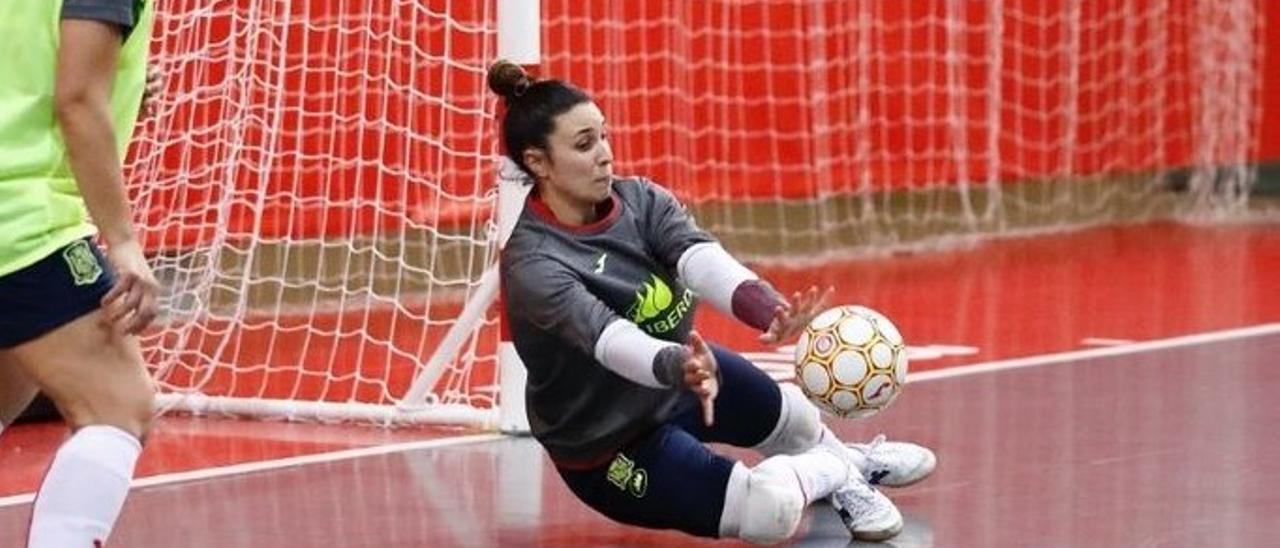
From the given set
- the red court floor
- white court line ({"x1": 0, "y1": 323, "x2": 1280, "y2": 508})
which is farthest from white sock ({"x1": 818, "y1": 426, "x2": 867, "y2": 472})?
white court line ({"x1": 0, "y1": 323, "x2": 1280, "y2": 508})

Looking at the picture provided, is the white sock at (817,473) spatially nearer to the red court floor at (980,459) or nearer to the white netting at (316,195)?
the red court floor at (980,459)

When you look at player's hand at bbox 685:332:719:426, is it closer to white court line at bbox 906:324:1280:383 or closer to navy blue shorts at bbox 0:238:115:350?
navy blue shorts at bbox 0:238:115:350

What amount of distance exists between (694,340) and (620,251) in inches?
26.5

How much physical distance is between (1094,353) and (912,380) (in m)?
0.80

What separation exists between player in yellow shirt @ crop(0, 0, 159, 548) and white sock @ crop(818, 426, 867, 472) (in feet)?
6.31

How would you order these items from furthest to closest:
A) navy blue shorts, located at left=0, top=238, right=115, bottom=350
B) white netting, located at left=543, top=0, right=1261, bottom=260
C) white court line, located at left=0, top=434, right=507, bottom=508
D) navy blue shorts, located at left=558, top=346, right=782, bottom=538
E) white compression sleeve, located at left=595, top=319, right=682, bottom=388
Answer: white netting, located at left=543, top=0, right=1261, bottom=260
white court line, located at left=0, top=434, right=507, bottom=508
navy blue shorts, located at left=558, top=346, right=782, bottom=538
white compression sleeve, located at left=595, top=319, right=682, bottom=388
navy blue shorts, located at left=0, top=238, right=115, bottom=350

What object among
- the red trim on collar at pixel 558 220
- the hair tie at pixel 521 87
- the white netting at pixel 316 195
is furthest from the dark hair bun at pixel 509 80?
the white netting at pixel 316 195

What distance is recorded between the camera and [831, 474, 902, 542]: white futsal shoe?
5.55 meters

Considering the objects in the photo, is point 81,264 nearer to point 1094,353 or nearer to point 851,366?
point 851,366

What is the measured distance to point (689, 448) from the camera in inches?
219

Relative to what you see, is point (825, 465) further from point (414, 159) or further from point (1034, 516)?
point (414, 159)

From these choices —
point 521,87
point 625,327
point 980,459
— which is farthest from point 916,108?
point 625,327

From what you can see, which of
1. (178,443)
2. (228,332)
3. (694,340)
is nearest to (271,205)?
(228,332)

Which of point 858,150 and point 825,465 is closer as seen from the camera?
point 825,465
